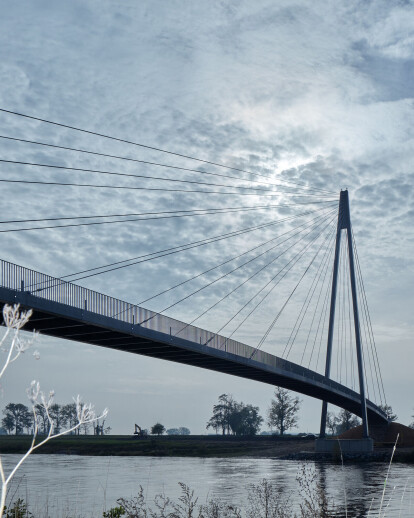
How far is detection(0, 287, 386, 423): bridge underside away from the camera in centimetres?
2594

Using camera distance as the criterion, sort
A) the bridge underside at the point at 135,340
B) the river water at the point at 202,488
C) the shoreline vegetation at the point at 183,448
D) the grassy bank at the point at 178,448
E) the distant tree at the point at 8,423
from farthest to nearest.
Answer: the distant tree at the point at 8,423, the grassy bank at the point at 178,448, the shoreline vegetation at the point at 183,448, the bridge underside at the point at 135,340, the river water at the point at 202,488

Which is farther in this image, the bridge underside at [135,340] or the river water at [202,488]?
the bridge underside at [135,340]

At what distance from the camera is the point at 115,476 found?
40.8m

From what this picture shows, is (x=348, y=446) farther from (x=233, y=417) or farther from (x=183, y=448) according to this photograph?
(x=233, y=417)

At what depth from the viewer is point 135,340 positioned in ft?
111

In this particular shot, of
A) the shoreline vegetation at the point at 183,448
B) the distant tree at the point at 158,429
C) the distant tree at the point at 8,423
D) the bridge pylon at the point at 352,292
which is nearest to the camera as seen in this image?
the bridge pylon at the point at 352,292

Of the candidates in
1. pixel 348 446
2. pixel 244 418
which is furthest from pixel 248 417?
pixel 348 446

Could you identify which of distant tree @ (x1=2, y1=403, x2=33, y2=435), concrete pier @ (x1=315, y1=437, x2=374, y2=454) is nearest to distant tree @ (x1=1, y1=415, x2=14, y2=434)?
distant tree @ (x1=2, y1=403, x2=33, y2=435)

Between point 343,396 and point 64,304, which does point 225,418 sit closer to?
point 343,396

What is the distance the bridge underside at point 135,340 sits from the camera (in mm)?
25941

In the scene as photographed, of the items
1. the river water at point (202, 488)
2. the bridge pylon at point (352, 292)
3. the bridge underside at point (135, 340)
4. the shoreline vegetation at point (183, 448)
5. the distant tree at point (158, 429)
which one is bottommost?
the shoreline vegetation at point (183, 448)

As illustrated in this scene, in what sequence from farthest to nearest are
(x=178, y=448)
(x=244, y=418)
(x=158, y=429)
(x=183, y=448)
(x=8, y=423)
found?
(x=8, y=423) → (x=244, y=418) → (x=158, y=429) → (x=178, y=448) → (x=183, y=448)

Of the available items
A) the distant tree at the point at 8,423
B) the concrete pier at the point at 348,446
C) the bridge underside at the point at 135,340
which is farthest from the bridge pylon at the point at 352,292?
the distant tree at the point at 8,423

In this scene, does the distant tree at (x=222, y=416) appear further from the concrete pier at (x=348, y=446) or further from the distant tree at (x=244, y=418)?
the concrete pier at (x=348, y=446)
